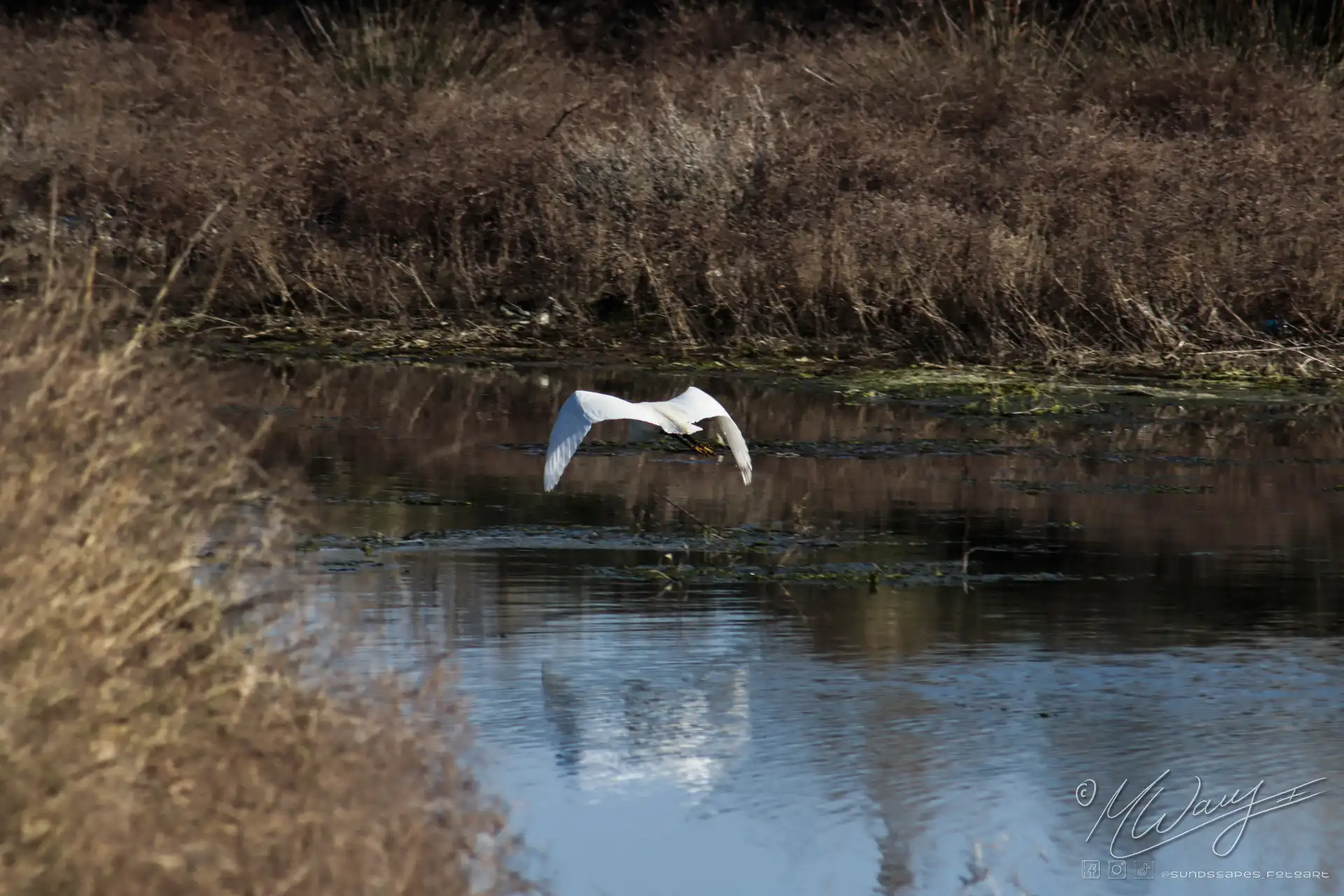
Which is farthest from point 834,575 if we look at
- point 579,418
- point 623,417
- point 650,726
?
point 650,726

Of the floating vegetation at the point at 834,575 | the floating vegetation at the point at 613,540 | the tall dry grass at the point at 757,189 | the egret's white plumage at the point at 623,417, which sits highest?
the tall dry grass at the point at 757,189

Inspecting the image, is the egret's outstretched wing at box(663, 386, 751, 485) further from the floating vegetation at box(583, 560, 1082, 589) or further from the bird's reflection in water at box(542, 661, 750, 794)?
the bird's reflection in water at box(542, 661, 750, 794)

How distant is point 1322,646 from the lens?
9.20 m

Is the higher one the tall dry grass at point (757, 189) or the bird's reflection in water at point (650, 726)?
the tall dry grass at point (757, 189)

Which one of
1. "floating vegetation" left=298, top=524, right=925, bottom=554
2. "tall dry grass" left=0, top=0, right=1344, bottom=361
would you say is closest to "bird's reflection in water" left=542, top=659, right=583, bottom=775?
"floating vegetation" left=298, top=524, right=925, bottom=554

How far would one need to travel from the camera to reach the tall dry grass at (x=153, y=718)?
4508mm

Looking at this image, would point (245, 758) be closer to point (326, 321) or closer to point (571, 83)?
point (326, 321)

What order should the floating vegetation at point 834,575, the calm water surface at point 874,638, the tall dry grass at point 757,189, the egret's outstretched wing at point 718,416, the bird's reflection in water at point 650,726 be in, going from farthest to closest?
the tall dry grass at point 757,189 → the egret's outstretched wing at point 718,416 → the floating vegetation at point 834,575 → the bird's reflection in water at point 650,726 → the calm water surface at point 874,638

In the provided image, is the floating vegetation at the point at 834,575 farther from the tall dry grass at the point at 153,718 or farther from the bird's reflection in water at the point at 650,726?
the tall dry grass at the point at 153,718

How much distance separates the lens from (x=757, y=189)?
2016cm

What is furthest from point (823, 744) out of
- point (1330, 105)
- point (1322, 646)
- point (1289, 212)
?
point (1330, 105)

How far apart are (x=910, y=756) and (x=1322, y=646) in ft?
8.28

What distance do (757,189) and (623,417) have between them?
9174mm

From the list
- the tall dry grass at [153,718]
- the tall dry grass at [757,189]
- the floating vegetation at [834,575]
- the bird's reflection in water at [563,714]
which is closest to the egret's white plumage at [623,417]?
the floating vegetation at [834,575]
